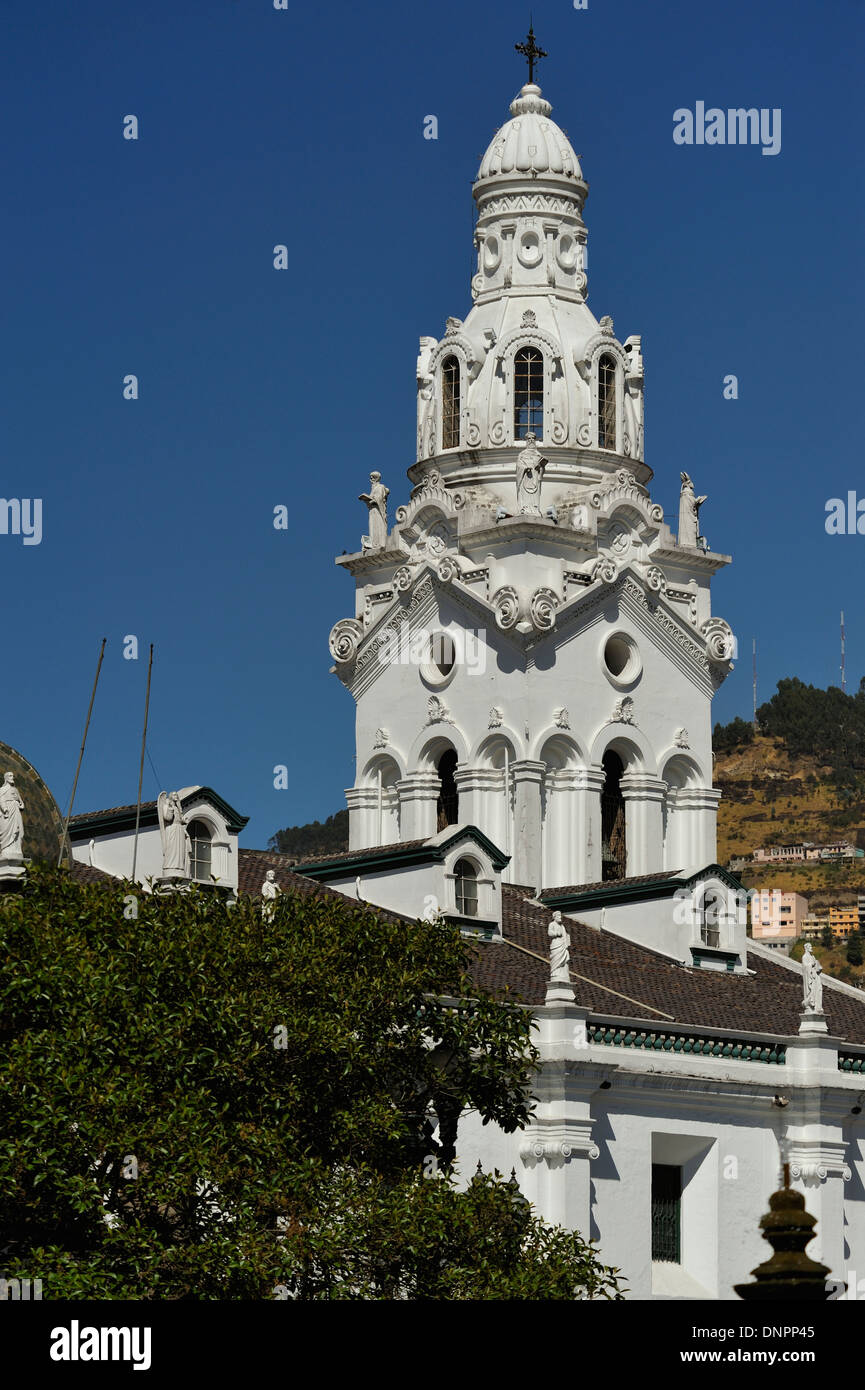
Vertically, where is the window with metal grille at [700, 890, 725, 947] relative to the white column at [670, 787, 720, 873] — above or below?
below

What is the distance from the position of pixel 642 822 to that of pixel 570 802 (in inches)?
116

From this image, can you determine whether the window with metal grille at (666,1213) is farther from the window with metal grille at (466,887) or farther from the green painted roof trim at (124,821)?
the green painted roof trim at (124,821)

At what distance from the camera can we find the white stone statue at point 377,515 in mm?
84312

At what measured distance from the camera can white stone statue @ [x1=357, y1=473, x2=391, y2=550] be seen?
8431cm

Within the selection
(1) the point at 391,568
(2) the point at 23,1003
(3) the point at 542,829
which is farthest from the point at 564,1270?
(1) the point at 391,568

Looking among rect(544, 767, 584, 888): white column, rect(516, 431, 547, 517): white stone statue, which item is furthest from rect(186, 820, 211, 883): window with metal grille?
rect(516, 431, 547, 517): white stone statue

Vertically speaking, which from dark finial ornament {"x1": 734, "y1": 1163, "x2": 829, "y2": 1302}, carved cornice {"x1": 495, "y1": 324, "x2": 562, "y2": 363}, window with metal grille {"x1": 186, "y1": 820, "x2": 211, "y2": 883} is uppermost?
carved cornice {"x1": 495, "y1": 324, "x2": 562, "y2": 363}

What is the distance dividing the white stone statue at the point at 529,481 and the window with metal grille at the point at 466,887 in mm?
13934

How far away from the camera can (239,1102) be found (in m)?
46.0

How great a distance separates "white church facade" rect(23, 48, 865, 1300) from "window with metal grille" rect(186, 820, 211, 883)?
69mm

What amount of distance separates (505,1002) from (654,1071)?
1060cm

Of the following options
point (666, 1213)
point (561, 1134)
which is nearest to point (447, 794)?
point (666, 1213)

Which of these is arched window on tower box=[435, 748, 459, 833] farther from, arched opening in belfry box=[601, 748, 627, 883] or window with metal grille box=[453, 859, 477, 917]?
window with metal grille box=[453, 859, 477, 917]
